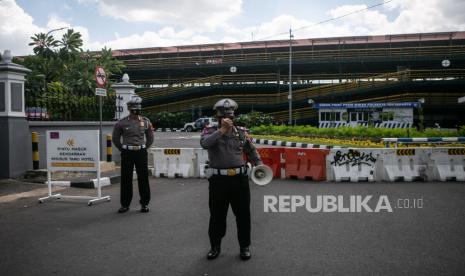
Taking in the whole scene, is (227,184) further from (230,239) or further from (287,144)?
(287,144)

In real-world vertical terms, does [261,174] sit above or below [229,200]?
above

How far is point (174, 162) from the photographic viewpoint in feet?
38.7

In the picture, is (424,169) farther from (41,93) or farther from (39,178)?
(41,93)

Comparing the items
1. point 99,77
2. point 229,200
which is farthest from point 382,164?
point 99,77

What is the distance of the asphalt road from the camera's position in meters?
4.32

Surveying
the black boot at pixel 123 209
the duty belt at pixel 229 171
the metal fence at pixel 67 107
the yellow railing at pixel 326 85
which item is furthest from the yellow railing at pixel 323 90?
the duty belt at pixel 229 171

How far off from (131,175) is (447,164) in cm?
781

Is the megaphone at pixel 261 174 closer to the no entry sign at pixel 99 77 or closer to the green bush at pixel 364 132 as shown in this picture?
the no entry sign at pixel 99 77

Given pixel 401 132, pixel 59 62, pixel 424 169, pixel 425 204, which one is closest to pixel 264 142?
pixel 401 132

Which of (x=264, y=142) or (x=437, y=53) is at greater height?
(x=437, y=53)

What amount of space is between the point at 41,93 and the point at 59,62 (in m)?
21.1

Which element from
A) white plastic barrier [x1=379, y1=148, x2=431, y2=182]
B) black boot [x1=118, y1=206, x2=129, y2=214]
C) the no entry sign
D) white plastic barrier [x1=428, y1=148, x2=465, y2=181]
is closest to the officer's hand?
black boot [x1=118, y1=206, x2=129, y2=214]

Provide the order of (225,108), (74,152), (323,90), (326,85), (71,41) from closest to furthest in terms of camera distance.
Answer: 1. (225,108)
2. (74,152)
3. (71,41)
4. (323,90)
5. (326,85)

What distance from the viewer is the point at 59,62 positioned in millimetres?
30938
